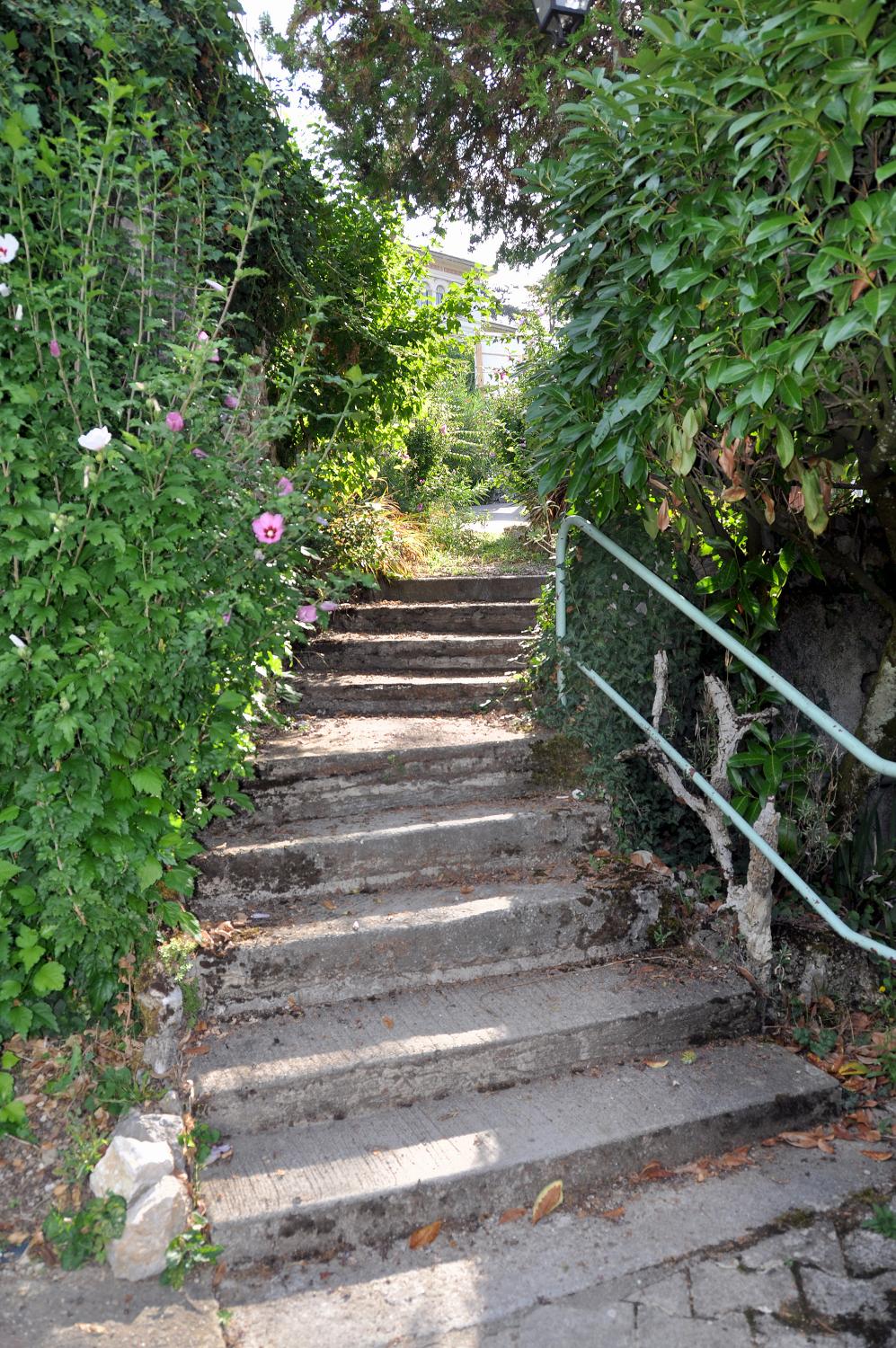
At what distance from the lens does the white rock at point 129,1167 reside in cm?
226

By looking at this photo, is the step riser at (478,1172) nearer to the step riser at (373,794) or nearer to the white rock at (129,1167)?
the white rock at (129,1167)

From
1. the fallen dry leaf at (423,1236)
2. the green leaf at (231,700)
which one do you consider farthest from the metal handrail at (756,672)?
the green leaf at (231,700)

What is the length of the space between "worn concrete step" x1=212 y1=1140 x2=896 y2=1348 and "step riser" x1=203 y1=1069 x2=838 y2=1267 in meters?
0.05

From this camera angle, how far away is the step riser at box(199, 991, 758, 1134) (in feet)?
8.48

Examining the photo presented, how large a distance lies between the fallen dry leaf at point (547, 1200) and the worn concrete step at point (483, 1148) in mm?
21

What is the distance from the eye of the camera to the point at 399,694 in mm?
4777

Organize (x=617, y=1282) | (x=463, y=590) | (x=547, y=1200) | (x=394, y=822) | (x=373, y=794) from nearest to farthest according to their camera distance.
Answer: (x=617, y=1282), (x=547, y=1200), (x=394, y=822), (x=373, y=794), (x=463, y=590)

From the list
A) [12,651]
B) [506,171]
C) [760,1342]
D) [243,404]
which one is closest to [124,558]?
[12,651]

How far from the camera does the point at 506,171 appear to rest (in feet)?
20.8

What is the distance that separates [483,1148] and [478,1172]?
0.09m

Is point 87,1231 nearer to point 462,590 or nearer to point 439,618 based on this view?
point 439,618

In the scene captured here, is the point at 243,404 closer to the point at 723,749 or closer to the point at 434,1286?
the point at 723,749

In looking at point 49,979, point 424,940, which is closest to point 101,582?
point 49,979

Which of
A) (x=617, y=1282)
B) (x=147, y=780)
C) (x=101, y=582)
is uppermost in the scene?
(x=101, y=582)
